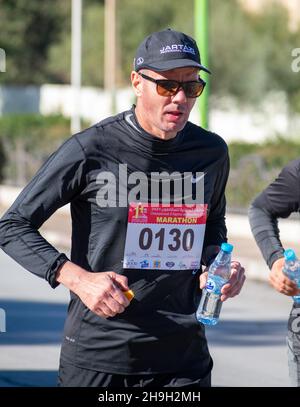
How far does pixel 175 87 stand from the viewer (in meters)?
4.47

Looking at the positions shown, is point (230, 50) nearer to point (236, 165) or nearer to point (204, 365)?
point (236, 165)

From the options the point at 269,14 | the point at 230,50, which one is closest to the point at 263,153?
the point at 230,50

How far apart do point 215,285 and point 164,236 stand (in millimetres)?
318

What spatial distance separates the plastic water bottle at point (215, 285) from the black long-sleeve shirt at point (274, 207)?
2.21 feet

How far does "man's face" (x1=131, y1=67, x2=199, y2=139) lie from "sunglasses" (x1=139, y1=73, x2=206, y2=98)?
12mm

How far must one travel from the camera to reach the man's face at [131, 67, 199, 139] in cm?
446

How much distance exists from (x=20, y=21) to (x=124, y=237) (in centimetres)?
5562

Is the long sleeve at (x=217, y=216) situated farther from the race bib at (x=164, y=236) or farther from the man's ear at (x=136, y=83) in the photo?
the man's ear at (x=136, y=83)

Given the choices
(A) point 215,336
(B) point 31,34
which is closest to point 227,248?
(A) point 215,336

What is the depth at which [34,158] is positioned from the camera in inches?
1167

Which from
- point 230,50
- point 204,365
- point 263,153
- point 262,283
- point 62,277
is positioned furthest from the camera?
point 230,50

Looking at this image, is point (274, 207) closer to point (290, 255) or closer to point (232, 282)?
point (290, 255)

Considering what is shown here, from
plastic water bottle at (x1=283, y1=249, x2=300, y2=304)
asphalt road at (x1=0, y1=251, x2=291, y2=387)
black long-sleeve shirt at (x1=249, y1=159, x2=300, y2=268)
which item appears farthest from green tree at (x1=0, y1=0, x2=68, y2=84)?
plastic water bottle at (x1=283, y1=249, x2=300, y2=304)

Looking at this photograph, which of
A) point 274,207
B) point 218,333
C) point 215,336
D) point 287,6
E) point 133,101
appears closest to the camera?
point 274,207
